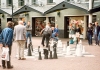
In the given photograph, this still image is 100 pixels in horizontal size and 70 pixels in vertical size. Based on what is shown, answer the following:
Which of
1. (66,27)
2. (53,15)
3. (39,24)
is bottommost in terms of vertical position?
(66,27)

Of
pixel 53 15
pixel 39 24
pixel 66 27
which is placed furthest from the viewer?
pixel 39 24

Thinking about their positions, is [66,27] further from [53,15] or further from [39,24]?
[39,24]

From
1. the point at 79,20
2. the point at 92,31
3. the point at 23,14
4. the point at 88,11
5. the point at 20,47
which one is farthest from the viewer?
the point at 23,14

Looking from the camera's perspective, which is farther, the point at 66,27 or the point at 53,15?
the point at 53,15

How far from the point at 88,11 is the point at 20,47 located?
1361 centimetres

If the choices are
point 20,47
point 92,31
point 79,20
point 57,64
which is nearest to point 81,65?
point 57,64

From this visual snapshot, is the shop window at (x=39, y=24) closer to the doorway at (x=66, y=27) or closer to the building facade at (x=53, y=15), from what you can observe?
the building facade at (x=53, y=15)

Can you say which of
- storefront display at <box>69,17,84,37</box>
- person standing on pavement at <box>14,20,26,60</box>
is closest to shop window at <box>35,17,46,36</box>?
storefront display at <box>69,17,84,37</box>

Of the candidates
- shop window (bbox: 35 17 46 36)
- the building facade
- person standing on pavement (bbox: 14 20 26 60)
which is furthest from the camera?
shop window (bbox: 35 17 46 36)

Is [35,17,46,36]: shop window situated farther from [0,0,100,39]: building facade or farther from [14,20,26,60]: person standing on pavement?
[14,20,26,60]: person standing on pavement

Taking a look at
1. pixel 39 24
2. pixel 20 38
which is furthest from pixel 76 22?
pixel 20 38

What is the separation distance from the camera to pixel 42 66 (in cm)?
1061

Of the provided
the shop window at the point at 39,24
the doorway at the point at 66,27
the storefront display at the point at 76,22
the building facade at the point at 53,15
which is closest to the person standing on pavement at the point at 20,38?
the building facade at the point at 53,15

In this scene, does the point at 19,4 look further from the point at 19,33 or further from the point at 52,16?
the point at 19,33
